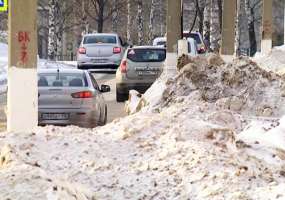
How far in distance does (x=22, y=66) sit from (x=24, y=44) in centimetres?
30

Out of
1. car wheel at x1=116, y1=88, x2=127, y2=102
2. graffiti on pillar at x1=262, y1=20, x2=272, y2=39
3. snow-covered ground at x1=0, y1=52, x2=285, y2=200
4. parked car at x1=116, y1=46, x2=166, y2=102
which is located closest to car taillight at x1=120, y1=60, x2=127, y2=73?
parked car at x1=116, y1=46, x2=166, y2=102

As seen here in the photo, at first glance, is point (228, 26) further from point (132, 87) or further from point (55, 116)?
point (55, 116)

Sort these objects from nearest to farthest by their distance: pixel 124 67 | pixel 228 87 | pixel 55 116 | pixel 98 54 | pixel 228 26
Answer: pixel 228 87 < pixel 55 116 < pixel 228 26 < pixel 124 67 < pixel 98 54

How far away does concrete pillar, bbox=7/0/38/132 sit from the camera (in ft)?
33.9

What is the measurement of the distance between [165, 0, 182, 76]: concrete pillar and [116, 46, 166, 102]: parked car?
3.98 metres

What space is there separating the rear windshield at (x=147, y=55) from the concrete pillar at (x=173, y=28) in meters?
4.31

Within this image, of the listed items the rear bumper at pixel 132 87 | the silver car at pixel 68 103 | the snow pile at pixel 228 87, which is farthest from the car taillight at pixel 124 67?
the snow pile at pixel 228 87

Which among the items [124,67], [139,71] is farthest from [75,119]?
[124,67]

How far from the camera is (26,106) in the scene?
10336mm

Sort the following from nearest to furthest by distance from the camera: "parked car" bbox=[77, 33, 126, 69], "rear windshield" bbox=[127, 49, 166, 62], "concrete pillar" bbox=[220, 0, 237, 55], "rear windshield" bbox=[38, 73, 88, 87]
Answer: "rear windshield" bbox=[38, 73, 88, 87] → "concrete pillar" bbox=[220, 0, 237, 55] → "rear windshield" bbox=[127, 49, 166, 62] → "parked car" bbox=[77, 33, 126, 69]

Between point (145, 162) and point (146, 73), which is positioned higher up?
point (146, 73)

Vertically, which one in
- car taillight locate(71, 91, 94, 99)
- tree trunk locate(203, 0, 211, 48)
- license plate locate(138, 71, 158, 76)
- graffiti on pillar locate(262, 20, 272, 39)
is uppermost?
tree trunk locate(203, 0, 211, 48)

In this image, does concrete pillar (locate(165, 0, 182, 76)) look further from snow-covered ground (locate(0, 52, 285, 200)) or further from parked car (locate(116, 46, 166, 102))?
snow-covered ground (locate(0, 52, 285, 200))

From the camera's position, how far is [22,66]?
1041cm
